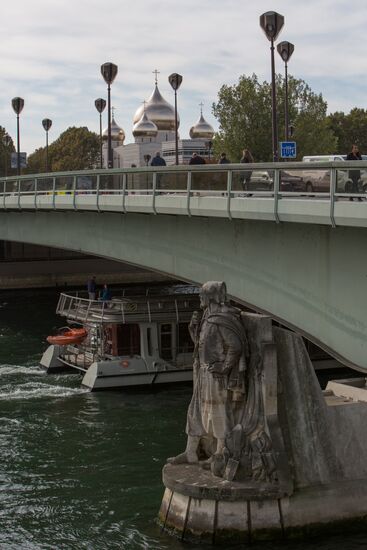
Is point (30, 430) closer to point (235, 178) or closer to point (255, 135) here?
point (235, 178)

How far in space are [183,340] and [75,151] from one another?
323ft

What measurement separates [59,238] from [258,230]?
51.7 feet

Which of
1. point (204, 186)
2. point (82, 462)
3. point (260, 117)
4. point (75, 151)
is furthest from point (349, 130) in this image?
point (82, 462)

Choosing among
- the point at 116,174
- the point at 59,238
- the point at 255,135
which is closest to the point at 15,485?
the point at 116,174

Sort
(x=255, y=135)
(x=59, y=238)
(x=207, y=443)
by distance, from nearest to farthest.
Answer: (x=207, y=443)
(x=59, y=238)
(x=255, y=135)

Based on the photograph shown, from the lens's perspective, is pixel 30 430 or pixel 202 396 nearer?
pixel 202 396

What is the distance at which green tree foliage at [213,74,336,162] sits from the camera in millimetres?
79625

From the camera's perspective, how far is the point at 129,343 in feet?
115

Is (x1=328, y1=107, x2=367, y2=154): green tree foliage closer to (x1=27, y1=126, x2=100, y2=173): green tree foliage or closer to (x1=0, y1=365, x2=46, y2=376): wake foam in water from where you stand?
(x1=27, y1=126, x2=100, y2=173): green tree foliage

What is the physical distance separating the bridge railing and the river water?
230 inches

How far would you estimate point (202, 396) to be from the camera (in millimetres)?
18234

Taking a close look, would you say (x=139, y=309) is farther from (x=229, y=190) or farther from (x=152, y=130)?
(x=152, y=130)

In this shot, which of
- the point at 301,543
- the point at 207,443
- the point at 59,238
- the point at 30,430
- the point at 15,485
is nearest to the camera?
the point at 301,543

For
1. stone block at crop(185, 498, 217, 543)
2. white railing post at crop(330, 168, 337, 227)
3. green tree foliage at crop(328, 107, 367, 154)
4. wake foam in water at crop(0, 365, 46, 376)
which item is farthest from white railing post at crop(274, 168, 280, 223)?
green tree foliage at crop(328, 107, 367, 154)
